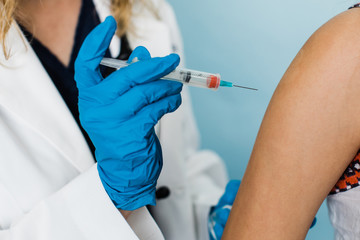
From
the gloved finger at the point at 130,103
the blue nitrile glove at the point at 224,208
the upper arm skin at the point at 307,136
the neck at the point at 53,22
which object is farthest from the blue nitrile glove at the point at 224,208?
the neck at the point at 53,22

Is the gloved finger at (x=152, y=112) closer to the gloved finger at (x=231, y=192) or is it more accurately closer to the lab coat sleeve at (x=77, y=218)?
the lab coat sleeve at (x=77, y=218)

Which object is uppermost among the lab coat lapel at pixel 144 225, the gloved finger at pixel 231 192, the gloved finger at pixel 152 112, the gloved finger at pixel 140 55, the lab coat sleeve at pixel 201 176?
the gloved finger at pixel 140 55

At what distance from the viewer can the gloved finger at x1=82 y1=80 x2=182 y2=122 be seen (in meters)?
0.75

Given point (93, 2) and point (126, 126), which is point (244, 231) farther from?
point (93, 2)

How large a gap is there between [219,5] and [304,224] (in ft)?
2.40

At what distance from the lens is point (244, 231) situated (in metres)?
0.73

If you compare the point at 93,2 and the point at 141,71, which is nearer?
the point at 141,71

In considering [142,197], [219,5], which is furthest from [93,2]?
[142,197]

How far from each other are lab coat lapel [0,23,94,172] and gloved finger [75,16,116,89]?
0.78ft

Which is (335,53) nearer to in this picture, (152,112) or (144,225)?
(152,112)

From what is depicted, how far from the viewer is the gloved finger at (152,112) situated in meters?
0.77

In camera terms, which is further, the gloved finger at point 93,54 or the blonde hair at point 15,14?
the blonde hair at point 15,14

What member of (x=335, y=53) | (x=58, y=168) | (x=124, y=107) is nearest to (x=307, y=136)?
(x=335, y=53)

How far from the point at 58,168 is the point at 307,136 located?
2.19 feet
